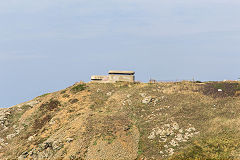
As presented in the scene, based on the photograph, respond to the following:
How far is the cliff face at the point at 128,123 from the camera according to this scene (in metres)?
42.3

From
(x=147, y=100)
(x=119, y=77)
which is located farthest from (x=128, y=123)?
(x=119, y=77)

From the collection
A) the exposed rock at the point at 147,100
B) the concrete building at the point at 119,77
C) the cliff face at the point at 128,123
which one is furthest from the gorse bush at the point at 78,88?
the exposed rock at the point at 147,100

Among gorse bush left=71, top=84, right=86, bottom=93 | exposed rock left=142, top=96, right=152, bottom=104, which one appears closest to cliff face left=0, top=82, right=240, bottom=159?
gorse bush left=71, top=84, right=86, bottom=93

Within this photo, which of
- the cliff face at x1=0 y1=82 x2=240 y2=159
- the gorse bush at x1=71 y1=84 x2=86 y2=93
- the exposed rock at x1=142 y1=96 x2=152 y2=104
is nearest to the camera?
the cliff face at x1=0 y1=82 x2=240 y2=159

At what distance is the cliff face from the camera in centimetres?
4228

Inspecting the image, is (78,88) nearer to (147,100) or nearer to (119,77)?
(119,77)

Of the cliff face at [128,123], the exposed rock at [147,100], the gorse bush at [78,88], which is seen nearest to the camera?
the cliff face at [128,123]

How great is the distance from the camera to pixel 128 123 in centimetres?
4978

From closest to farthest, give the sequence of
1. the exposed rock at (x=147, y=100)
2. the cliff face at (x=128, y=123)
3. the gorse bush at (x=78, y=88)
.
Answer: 1. the cliff face at (x=128, y=123)
2. the exposed rock at (x=147, y=100)
3. the gorse bush at (x=78, y=88)

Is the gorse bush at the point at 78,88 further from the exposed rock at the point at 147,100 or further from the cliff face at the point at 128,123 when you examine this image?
the exposed rock at the point at 147,100

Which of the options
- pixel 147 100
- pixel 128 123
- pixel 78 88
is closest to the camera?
pixel 128 123

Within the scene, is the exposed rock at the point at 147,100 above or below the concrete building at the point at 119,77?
below

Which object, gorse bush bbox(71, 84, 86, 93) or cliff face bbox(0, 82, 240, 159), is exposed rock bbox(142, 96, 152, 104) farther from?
gorse bush bbox(71, 84, 86, 93)

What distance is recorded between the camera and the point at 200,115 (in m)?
49.3
